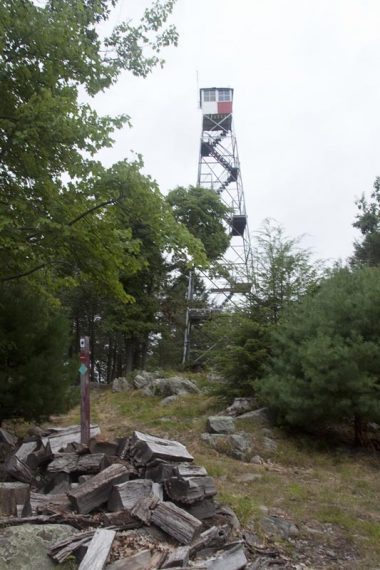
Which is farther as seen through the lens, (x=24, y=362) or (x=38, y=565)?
(x=24, y=362)

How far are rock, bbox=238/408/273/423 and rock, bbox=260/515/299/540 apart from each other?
5577 millimetres

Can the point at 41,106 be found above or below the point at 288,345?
above

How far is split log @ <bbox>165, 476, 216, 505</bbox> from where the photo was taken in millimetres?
4930

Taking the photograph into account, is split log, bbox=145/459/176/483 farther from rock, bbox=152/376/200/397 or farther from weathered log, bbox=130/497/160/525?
rock, bbox=152/376/200/397

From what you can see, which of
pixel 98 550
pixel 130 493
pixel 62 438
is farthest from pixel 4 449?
pixel 98 550

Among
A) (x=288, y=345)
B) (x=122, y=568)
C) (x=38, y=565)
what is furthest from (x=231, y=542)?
(x=288, y=345)

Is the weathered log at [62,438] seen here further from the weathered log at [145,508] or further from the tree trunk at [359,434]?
the tree trunk at [359,434]

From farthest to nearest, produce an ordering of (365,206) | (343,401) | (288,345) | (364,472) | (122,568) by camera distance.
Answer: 1. (365,206)
2. (288,345)
3. (343,401)
4. (364,472)
5. (122,568)

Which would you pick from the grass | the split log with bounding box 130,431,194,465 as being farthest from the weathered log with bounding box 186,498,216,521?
the split log with bounding box 130,431,194,465

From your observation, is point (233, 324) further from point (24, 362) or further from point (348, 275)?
point (24, 362)

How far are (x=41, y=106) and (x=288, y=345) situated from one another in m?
7.37

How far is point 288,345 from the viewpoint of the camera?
36.9 ft

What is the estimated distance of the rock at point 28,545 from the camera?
3725 mm

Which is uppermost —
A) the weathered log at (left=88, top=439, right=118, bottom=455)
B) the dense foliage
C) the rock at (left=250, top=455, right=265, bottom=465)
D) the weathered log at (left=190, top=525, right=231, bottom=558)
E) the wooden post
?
the dense foliage
